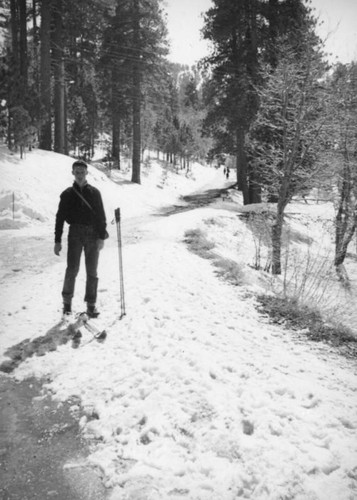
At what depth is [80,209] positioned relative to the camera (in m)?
4.69

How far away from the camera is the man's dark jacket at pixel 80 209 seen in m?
4.67

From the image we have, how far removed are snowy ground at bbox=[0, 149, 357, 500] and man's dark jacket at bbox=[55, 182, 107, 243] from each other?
1.58 m

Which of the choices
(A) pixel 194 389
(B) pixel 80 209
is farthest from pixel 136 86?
(A) pixel 194 389

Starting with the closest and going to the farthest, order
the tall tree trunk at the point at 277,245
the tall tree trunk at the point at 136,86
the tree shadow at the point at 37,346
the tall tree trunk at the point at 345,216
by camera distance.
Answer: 1. the tree shadow at the point at 37,346
2. the tall tree trunk at the point at 277,245
3. the tall tree trunk at the point at 345,216
4. the tall tree trunk at the point at 136,86

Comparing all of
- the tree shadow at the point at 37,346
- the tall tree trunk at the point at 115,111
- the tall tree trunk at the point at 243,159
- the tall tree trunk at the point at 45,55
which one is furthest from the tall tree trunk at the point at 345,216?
the tall tree trunk at the point at 115,111

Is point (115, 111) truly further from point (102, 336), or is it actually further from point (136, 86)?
point (102, 336)

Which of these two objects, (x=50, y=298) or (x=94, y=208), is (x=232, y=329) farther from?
(x=50, y=298)

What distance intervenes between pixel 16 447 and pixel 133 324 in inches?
94.4

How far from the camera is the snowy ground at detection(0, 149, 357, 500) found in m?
2.51

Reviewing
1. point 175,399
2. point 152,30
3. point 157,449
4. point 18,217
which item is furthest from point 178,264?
point 152,30

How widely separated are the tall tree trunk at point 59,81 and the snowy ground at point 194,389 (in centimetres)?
1331

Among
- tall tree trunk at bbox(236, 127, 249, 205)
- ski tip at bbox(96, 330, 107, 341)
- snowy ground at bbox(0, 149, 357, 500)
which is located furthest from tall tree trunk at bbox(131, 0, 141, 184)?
ski tip at bbox(96, 330, 107, 341)

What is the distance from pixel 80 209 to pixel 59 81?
663 inches

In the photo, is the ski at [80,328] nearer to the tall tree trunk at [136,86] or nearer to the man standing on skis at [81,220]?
the man standing on skis at [81,220]
